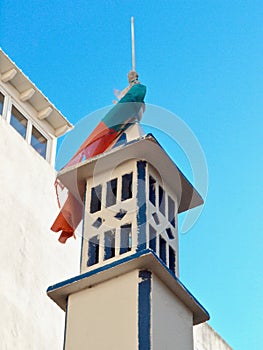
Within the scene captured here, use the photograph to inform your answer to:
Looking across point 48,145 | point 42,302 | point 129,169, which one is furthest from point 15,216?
point 129,169

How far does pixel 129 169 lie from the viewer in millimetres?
6758

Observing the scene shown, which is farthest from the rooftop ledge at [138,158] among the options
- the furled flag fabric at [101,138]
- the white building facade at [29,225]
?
the white building facade at [29,225]

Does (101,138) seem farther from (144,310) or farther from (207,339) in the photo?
(207,339)

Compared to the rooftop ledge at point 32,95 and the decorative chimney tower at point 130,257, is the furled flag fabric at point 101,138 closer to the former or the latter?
the decorative chimney tower at point 130,257

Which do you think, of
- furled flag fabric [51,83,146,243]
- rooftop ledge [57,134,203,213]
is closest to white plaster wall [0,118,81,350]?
furled flag fabric [51,83,146,243]

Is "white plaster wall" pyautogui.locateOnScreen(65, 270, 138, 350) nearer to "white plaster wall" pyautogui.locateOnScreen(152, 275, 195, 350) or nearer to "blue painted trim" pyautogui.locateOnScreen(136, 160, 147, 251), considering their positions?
"white plaster wall" pyautogui.locateOnScreen(152, 275, 195, 350)

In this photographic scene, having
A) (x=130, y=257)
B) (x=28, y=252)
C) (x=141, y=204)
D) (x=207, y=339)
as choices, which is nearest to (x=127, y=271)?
(x=130, y=257)

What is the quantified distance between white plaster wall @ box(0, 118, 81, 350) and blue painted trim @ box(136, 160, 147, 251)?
4558 millimetres

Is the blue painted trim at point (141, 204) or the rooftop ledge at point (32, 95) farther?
the rooftop ledge at point (32, 95)

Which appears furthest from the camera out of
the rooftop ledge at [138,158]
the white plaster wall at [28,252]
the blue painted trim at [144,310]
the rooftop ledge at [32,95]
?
the rooftop ledge at [32,95]

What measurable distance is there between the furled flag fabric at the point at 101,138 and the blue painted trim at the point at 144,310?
3.59 feet

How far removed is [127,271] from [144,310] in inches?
15.1

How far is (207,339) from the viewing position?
41.0ft

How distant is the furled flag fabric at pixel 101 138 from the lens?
687 cm
